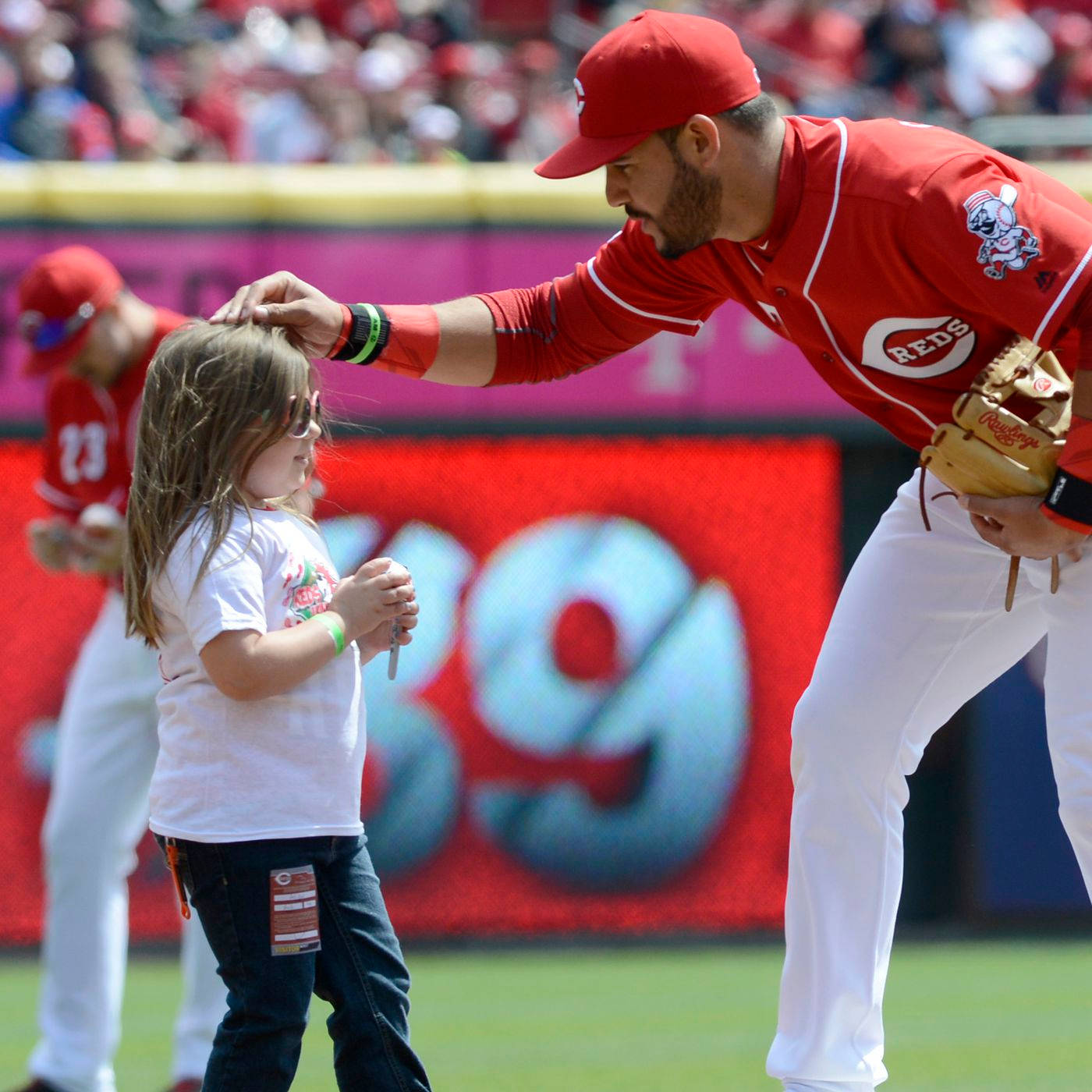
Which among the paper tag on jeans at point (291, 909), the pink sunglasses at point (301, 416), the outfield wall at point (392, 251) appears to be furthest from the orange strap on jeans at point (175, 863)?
the outfield wall at point (392, 251)

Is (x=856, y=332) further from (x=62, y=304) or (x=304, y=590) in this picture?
(x=62, y=304)

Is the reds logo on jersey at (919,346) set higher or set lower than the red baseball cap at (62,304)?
higher

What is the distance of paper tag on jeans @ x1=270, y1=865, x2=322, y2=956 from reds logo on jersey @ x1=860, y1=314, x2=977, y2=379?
1325 millimetres

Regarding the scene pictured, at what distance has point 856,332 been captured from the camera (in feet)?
10.1

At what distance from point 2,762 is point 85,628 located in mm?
592

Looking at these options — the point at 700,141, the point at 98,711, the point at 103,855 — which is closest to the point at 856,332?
the point at 700,141

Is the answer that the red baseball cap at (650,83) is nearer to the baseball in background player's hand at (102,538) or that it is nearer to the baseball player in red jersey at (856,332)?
the baseball player in red jersey at (856,332)

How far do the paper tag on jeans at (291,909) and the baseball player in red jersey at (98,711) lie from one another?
152cm

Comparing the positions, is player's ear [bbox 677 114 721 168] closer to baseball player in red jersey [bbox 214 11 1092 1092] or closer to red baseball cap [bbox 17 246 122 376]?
baseball player in red jersey [bbox 214 11 1092 1092]

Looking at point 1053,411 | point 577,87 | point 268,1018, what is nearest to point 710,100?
point 577,87

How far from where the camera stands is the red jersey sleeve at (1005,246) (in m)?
2.82

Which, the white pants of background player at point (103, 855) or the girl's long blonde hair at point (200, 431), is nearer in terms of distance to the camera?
the girl's long blonde hair at point (200, 431)

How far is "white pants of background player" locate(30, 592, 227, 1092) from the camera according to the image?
423 centimetres

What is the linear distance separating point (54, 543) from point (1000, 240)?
2713 mm
